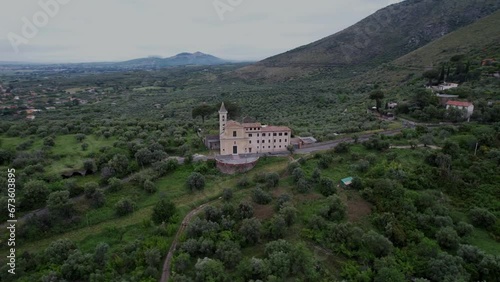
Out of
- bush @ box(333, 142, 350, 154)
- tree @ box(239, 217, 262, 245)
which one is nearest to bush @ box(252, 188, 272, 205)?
tree @ box(239, 217, 262, 245)

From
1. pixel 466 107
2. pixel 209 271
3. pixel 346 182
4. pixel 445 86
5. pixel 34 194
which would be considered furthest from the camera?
pixel 445 86

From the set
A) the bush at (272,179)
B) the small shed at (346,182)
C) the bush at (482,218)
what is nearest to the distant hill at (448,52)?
the small shed at (346,182)

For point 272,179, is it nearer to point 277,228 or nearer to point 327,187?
point 327,187

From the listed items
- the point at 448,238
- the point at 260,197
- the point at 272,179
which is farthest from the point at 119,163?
the point at 448,238

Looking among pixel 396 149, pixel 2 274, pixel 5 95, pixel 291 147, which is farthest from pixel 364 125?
pixel 5 95

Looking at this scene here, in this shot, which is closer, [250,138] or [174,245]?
[174,245]

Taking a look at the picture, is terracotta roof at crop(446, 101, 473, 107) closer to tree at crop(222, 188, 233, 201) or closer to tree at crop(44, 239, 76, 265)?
tree at crop(222, 188, 233, 201)

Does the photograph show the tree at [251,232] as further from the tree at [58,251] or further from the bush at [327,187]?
the tree at [58,251]
